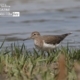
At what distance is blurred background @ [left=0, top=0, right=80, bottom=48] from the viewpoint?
10.0m

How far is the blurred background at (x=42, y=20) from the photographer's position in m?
10.0

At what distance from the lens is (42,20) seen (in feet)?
38.0

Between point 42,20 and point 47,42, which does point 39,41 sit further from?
point 42,20

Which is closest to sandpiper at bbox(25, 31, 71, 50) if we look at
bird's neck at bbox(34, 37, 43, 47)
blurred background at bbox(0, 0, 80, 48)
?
bird's neck at bbox(34, 37, 43, 47)

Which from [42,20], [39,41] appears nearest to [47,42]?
[39,41]

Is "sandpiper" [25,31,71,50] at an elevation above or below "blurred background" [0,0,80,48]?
below

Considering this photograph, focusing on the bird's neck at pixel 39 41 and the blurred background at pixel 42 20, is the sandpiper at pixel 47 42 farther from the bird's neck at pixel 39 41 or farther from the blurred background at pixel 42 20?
the blurred background at pixel 42 20

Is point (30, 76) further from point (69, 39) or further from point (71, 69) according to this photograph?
point (69, 39)

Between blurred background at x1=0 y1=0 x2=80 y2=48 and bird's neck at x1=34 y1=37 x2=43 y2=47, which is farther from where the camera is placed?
blurred background at x1=0 y1=0 x2=80 y2=48

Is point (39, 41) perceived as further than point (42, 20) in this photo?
No

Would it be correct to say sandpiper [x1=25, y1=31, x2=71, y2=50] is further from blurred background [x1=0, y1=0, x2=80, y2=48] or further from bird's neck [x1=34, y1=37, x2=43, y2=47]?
blurred background [x1=0, y1=0, x2=80, y2=48]

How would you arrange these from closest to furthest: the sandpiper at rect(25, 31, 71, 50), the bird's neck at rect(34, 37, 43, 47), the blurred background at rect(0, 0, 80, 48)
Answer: the sandpiper at rect(25, 31, 71, 50) < the bird's neck at rect(34, 37, 43, 47) < the blurred background at rect(0, 0, 80, 48)

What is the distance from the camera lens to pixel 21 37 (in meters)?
9.97

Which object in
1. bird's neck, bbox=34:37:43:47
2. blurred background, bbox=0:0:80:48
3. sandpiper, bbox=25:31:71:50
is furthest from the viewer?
blurred background, bbox=0:0:80:48
